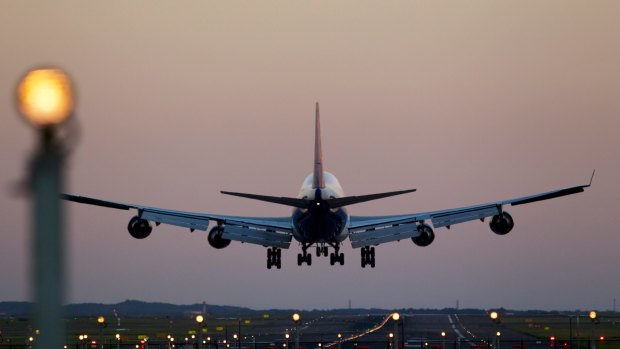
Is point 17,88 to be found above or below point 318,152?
below

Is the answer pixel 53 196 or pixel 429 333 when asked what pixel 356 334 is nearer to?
pixel 429 333

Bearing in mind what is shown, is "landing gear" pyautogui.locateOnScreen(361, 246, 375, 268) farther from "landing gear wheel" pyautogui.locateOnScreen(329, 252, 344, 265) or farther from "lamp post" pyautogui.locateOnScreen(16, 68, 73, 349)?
"lamp post" pyautogui.locateOnScreen(16, 68, 73, 349)

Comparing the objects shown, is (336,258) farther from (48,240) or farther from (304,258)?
(48,240)

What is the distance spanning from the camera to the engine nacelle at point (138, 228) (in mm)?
75375

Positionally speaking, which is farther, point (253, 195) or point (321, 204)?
point (321, 204)

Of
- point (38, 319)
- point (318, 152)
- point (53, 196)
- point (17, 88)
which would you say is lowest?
point (38, 319)

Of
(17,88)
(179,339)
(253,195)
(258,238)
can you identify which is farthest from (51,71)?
(179,339)

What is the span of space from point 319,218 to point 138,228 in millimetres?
14037

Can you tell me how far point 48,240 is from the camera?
6.17 metres

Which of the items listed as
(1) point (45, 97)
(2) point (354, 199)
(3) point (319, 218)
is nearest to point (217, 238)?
(3) point (319, 218)

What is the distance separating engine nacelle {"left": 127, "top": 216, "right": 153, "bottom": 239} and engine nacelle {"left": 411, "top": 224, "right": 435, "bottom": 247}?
21434 mm

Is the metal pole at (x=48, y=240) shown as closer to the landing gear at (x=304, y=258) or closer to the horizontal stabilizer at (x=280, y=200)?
the horizontal stabilizer at (x=280, y=200)

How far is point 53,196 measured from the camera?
6.26 metres

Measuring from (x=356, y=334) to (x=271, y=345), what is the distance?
89.8 ft
